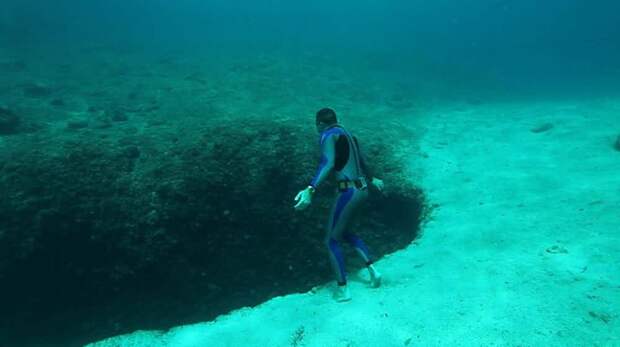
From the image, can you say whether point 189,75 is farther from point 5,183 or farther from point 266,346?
point 266,346

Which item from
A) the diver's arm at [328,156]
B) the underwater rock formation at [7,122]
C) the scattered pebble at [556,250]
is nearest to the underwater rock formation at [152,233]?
the diver's arm at [328,156]

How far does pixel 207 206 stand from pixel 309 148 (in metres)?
2.38

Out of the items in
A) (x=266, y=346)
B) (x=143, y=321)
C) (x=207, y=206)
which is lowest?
(x=143, y=321)

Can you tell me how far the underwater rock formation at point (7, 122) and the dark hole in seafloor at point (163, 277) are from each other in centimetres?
482

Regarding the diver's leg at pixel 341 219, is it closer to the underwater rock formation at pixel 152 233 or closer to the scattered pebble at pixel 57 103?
the underwater rock formation at pixel 152 233

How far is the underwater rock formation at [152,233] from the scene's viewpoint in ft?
14.9

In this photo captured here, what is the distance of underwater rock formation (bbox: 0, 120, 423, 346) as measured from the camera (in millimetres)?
4551

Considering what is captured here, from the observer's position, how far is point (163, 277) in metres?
4.80

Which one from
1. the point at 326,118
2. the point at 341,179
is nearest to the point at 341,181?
the point at 341,179

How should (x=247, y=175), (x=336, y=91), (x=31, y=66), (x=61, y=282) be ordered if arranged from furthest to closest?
(x=31, y=66), (x=336, y=91), (x=247, y=175), (x=61, y=282)

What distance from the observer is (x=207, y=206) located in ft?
17.2

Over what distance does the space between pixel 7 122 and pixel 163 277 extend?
645 cm

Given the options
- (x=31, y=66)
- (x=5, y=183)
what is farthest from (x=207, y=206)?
(x=31, y=66)

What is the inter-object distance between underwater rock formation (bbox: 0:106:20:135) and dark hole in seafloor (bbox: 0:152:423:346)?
4.82 meters
